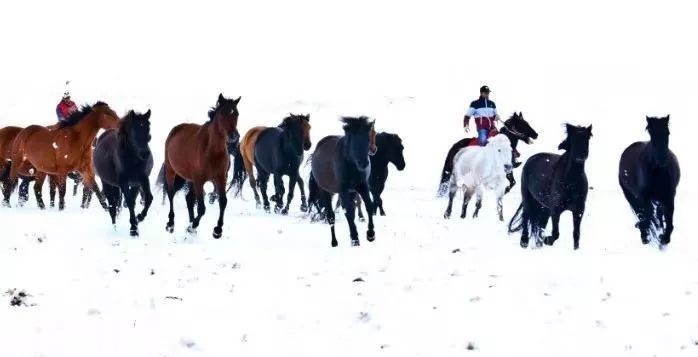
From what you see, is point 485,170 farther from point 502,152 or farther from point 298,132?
point 298,132

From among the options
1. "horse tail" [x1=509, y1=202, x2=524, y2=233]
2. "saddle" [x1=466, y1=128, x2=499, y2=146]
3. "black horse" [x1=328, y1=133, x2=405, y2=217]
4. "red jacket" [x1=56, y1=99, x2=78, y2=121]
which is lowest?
"horse tail" [x1=509, y1=202, x2=524, y2=233]

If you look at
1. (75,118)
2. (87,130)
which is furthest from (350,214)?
(75,118)

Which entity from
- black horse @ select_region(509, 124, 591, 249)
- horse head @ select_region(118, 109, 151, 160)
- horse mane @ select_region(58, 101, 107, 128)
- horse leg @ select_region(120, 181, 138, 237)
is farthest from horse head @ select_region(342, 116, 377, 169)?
horse mane @ select_region(58, 101, 107, 128)

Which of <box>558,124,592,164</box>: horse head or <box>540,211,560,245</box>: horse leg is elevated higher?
<box>558,124,592,164</box>: horse head

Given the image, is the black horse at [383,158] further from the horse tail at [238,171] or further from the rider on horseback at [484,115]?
the horse tail at [238,171]

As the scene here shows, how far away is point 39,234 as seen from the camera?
10766 mm

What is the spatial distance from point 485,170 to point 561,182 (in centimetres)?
462

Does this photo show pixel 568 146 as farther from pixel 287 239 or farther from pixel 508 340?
pixel 508 340

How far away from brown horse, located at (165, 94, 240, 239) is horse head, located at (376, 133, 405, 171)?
13.9 feet

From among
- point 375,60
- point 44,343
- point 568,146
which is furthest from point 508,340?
point 375,60

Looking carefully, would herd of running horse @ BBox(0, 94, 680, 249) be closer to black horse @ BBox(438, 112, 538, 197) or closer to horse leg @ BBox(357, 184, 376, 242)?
horse leg @ BBox(357, 184, 376, 242)

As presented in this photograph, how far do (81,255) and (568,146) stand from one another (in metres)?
6.23

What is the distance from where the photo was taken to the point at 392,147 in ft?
49.5

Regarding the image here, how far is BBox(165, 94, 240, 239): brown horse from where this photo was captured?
432 inches
